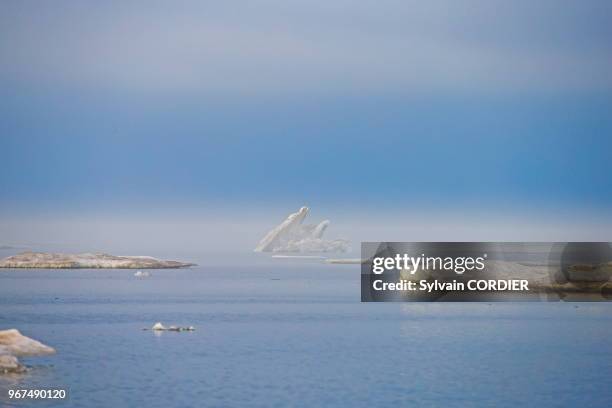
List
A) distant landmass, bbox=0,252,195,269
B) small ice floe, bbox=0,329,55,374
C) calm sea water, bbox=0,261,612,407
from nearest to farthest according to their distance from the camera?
small ice floe, bbox=0,329,55,374 → calm sea water, bbox=0,261,612,407 → distant landmass, bbox=0,252,195,269

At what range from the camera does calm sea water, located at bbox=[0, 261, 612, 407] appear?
126 ft

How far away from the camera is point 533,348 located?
5631 centimetres

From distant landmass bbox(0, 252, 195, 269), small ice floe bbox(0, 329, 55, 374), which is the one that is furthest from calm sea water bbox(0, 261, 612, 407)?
distant landmass bbox(0, 252, 195, 269)

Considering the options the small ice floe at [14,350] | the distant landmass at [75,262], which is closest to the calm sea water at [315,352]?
the small ice floe at [14,350]

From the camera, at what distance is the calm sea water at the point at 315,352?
3853 centimetres

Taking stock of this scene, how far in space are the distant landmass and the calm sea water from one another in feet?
246

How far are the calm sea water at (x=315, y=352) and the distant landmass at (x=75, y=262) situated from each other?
75.1 m

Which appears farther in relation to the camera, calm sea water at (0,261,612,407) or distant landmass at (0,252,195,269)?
distant landmass at (0,252,195,269)

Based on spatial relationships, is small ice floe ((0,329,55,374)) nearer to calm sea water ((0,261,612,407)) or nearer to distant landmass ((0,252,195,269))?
calm sea water ((0,261,612,407))

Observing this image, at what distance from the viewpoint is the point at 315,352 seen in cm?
5284

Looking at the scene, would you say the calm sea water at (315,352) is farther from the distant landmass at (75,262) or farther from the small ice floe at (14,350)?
the distant landmass at (75,262)

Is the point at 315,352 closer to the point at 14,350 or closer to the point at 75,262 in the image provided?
the point at 14,350

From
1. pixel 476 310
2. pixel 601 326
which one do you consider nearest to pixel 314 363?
pixel 601 326

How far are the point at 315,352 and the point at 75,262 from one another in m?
126
